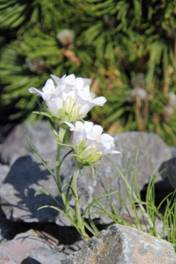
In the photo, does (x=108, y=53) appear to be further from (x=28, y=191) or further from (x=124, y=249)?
(x=124, y=249)

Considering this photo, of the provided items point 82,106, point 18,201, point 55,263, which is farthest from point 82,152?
point 18,201

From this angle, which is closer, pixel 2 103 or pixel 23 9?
pixel 23 9

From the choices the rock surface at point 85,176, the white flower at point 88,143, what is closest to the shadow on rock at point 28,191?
the rock surface at point 85,176

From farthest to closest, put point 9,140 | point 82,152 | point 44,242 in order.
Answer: point 9,140 → point 44,242 → point 82,152

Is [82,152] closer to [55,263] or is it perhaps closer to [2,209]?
[55,263]

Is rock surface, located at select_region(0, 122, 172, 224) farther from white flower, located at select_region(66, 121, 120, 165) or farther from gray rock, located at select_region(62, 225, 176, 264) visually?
gray rock, located at select_region(62, 225, 176, 264)

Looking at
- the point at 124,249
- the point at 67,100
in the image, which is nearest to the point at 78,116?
the point at 67,100
